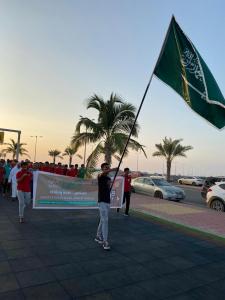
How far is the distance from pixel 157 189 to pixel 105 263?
1341 centimetres

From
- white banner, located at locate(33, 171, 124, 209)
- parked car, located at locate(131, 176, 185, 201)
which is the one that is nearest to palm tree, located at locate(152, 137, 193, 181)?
parked car, located at locate(131, 176, 185, 201)

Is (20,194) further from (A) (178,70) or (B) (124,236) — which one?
(A) (178,70)

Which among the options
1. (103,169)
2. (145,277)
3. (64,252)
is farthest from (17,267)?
(103,169)

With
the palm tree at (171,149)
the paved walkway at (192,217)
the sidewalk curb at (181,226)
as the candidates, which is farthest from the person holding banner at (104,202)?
the palm tree at (171,149)

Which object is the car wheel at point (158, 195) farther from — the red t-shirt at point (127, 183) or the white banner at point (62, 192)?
the white banner at point (62, 192)

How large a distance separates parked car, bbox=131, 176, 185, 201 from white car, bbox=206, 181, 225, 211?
329 cm

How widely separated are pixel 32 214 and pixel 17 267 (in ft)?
18.0

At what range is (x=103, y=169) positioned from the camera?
7719mm

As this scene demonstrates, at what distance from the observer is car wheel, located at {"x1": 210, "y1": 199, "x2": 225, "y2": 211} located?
1523 cm

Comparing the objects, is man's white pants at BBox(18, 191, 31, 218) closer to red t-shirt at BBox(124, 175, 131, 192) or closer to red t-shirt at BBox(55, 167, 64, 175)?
red t-shirt at BBox(124, 175, 131, 192)

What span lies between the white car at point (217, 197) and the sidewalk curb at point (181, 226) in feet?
14.3

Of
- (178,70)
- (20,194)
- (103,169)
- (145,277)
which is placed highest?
(178,70)

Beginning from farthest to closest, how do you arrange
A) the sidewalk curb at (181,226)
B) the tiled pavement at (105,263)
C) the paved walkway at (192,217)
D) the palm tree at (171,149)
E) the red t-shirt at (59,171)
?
the palm tree at (171,149) → the red t-shirt at (59,171) → the paved walkway at (192,217) → the sidewalk curb at (181,226) → the tiled pavement at (105,263)

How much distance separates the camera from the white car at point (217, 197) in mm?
15227
